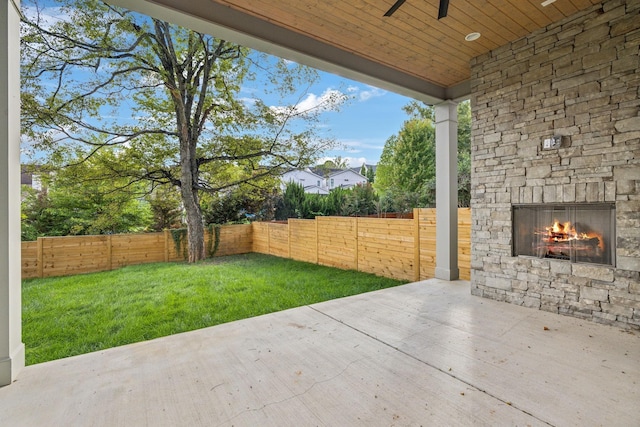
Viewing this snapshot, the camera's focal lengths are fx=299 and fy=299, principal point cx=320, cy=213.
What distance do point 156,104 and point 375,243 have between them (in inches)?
276

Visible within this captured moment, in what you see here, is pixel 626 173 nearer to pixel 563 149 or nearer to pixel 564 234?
pixel 563 149

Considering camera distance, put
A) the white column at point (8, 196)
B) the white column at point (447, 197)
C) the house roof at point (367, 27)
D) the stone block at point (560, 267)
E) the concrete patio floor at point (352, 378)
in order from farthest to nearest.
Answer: the white column at point (447, 197), the stone block at point (560, 267), the house roof at point (367, 27), the white column at point (8, 196), the concrete patio floor at point (352, 378)

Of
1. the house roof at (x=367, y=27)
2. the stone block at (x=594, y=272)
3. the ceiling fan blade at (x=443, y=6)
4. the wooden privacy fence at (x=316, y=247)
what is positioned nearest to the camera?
the ceiling fan blade at (x=443, y=6)

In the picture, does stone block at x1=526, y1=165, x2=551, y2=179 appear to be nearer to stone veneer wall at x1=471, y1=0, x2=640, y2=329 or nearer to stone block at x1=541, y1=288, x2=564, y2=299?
stone veneer wall at x1=471, y1=0, x2=640, y2=329

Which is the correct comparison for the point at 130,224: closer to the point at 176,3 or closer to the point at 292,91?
the point at 292,91

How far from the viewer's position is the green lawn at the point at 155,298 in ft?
10.9

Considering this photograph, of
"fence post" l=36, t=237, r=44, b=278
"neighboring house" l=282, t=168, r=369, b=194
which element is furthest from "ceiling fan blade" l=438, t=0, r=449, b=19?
"neighboring house" l=282, t=168, r=369, b=194

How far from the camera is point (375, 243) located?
6160mm

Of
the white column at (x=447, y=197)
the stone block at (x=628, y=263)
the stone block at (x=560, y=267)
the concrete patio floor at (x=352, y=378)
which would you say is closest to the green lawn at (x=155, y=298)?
the concrete patio floor at (x=352, y=378)

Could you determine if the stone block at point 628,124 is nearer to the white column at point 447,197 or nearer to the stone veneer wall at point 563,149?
the stone veneer wall at point 563,149

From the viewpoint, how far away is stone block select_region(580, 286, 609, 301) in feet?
9.63

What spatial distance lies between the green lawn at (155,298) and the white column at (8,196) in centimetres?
98

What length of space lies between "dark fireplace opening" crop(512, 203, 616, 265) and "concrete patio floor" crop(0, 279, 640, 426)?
0.70 meters

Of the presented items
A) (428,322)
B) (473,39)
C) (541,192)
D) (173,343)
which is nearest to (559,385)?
(428,322)
